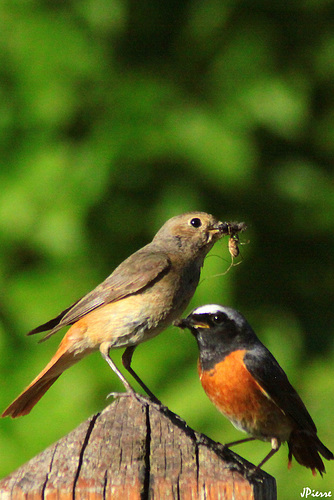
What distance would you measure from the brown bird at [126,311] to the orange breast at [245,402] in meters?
0.33

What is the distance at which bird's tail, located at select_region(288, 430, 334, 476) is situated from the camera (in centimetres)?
285

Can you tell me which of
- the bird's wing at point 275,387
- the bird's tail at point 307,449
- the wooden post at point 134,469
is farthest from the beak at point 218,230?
the wooden post at point 134,469

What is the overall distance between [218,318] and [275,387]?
15.1 inches

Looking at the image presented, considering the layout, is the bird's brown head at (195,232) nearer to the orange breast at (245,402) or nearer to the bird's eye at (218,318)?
the bird's eye at (218,318)

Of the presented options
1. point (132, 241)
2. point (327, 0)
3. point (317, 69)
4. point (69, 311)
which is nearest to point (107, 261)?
point (132, 241)

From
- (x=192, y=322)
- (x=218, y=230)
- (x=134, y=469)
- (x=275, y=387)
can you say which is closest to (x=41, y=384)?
(x=192, y=322)

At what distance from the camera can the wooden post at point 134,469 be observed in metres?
1.82

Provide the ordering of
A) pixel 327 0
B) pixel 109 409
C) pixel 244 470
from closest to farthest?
pixel 244 470 → pixel 109 409 → pixel 327 0

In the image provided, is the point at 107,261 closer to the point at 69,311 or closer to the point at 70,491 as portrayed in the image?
the point at 69,311

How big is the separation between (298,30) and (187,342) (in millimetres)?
2177

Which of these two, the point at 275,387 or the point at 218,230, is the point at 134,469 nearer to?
the point at 275,387

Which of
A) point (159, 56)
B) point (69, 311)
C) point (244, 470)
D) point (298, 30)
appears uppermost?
point (159, 56)

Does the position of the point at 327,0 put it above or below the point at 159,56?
below

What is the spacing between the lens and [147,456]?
1.91 m
